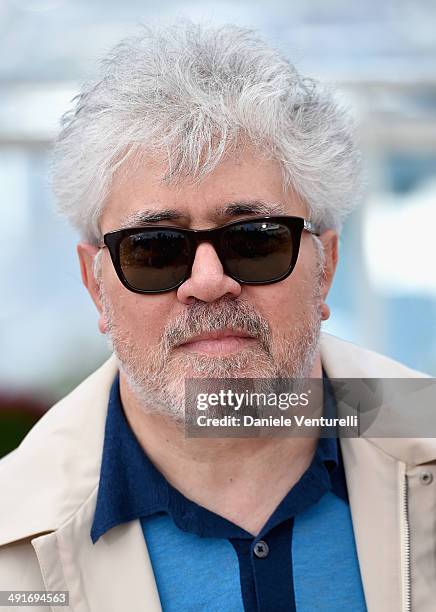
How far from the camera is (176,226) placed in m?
1.63

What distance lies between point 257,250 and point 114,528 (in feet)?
1.96

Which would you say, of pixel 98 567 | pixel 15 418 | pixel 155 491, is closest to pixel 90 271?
pixel 155 491

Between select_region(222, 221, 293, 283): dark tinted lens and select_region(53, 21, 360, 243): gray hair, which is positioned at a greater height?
select_region(53, 21, 360, 243): gray hair

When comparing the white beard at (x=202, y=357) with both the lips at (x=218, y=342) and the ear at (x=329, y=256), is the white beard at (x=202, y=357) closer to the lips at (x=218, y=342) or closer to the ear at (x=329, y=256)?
the lips at (x=218, y=342)

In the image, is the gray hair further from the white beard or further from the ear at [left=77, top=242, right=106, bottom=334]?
the white beard

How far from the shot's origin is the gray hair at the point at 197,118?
65.5 inches

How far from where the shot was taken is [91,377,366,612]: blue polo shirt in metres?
1.59

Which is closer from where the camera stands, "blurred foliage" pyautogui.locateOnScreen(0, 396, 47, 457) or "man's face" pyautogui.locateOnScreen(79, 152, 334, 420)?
"man's face" pyautogui.locateOnScreen(79, 152, 334, 420)

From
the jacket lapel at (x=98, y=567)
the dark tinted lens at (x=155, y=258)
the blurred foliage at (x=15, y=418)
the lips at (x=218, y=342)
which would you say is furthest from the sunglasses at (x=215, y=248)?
the blurred foliage at (x=15, y=418)

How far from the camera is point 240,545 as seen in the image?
5.33 feet

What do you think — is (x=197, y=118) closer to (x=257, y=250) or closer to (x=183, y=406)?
(x=257, y=250)

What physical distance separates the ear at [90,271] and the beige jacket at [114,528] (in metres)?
0.24

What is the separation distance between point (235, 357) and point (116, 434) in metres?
0.32

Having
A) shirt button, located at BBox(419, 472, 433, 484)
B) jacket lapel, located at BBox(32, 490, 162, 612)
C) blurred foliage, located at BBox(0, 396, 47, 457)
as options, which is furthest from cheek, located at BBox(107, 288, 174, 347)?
blurred foliage, located at BBox(0, 396, 47, 457)
